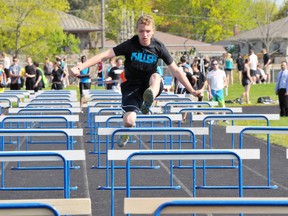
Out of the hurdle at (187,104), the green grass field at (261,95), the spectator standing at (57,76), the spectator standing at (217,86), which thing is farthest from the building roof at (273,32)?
the hurdle at (187,104)

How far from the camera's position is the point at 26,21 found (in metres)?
67.2

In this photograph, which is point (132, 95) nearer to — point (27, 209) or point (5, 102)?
point (27, 209)

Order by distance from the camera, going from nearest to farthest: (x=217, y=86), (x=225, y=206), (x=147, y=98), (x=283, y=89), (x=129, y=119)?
1. (x=225, y=206)
2. (x=147, y=98)
3. (x=129, y=119)
4. (x=217, y=86)
5. (x=283, y=89)

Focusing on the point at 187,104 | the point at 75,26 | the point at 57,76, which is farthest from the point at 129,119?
the point at 75,26

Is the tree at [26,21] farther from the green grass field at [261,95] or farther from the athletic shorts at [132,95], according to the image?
the athletic shorts at [132,95]

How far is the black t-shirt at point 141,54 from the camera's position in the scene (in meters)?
12.1

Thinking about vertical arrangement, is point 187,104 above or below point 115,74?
below

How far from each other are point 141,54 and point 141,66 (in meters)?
0.19

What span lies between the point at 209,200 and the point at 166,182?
8.46 m

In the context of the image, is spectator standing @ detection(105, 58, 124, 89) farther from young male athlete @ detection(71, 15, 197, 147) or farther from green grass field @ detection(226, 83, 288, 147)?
young male athlete @ detection(71, 15, 197, 147)

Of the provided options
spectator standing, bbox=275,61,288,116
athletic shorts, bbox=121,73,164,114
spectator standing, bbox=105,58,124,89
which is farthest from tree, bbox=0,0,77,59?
athletic shorts, bbox=121,73,164,114

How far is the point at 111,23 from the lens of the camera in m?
105

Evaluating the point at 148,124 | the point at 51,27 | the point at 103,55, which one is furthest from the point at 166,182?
the point at 51,27

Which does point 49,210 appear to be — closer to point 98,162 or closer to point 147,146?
point 98,162
